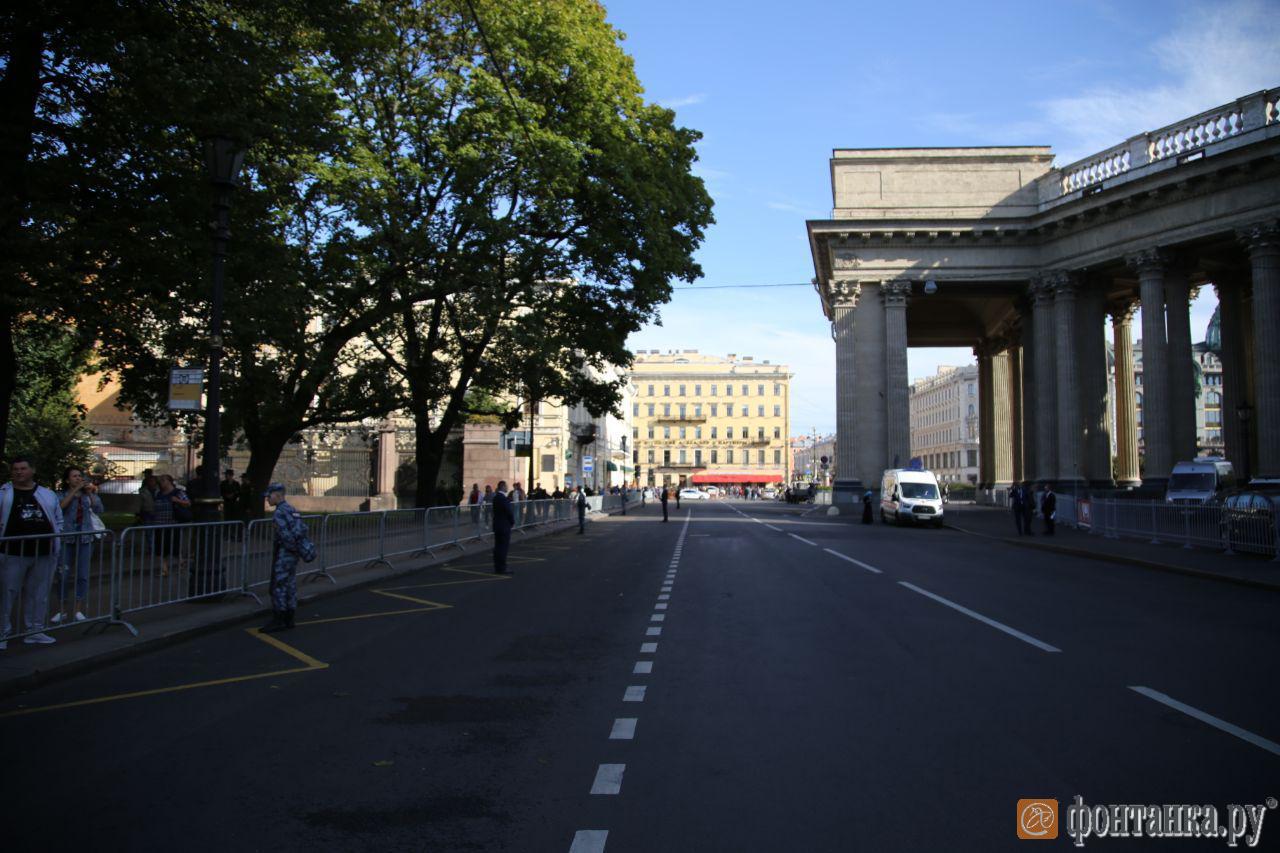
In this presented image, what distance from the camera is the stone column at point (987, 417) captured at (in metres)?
58.2

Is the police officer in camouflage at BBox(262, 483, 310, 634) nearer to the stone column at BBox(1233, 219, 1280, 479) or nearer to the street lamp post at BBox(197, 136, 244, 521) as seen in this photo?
the street lamp post at BBox(197, 136, 244, 521)

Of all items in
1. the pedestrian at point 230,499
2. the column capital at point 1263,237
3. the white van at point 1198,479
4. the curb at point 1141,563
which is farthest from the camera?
the column capital at point 1263,237

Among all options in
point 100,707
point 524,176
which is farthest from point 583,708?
point 524,176

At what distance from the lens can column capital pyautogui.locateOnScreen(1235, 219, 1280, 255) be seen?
33656 millimetres

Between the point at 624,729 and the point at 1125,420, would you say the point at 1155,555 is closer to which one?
the point at 624,729

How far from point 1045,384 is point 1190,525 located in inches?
901

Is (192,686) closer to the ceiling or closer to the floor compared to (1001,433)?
closer to the floor

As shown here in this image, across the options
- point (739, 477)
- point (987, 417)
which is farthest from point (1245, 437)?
point (739, 477)

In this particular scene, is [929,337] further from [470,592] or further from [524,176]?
[470,592]

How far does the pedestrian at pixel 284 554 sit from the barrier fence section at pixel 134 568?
887mm

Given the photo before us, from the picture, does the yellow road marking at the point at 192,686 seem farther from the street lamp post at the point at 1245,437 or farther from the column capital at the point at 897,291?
the column capital at the point at 897,291

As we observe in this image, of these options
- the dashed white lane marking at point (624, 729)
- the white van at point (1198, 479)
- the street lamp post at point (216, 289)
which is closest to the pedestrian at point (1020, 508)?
the white van at point (1198, 479)

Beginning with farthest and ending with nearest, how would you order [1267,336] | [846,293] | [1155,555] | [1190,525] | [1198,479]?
1. [846,293]
2. [1198,479]
3. [1267,336]
4. [1190,525]
5. [1155,555]

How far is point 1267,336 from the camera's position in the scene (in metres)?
33.9
